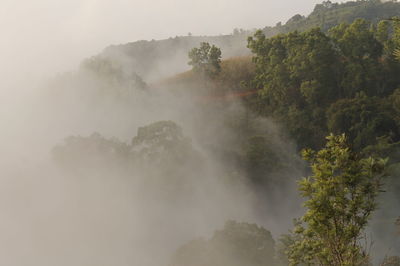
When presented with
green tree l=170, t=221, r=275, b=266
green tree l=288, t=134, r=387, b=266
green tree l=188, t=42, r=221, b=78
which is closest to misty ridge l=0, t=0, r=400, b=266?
green tree l=170, t=221, r=275, b=266

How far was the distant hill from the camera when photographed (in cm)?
6067

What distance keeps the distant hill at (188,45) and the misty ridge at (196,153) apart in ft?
46.9

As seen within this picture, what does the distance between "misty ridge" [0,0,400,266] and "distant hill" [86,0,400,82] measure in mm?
14287

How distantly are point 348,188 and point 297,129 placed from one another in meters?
26.1

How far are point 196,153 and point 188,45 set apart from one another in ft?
155

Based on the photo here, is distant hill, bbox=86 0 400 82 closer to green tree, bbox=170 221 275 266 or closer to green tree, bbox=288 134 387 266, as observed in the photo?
green tree, bbox=170 221 275 266

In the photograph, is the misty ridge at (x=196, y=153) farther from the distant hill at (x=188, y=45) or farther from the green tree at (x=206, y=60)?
the distant hill at (x=188, y=45)

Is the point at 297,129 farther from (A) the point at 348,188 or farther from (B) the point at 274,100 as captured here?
(A) the point at 348,188

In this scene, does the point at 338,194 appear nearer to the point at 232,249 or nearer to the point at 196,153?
the point at 232,249

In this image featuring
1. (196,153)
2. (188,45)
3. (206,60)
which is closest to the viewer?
(196,153)

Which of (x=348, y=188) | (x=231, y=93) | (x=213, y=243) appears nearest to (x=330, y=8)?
(x=231, y=93)

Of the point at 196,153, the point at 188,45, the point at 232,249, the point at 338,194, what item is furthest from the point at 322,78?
the point at 188,45

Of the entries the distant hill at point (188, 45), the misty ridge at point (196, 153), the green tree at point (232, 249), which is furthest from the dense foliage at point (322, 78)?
the distant hill at point (188, 45)

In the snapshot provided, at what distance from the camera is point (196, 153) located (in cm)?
3062
